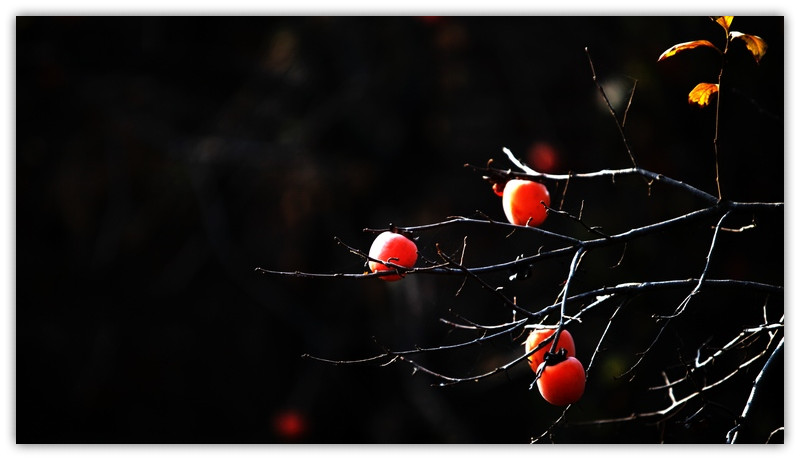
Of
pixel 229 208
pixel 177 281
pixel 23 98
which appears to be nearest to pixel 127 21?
pixel 23 98

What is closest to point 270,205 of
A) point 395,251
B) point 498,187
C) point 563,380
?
point 498,187

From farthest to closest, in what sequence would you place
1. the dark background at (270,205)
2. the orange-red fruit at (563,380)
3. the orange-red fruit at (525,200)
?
the dark background at (270,205) → the orange-red fruit at (525,200) → the orange-red fruit at (563,380)

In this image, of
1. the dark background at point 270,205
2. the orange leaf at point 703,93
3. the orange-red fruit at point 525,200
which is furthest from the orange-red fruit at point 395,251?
the dark background at point 270,205

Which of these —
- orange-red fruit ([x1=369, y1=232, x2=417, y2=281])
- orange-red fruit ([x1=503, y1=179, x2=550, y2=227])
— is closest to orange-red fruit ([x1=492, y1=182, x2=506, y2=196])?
orange-red fruit ([x1=503, y1=179, x2=550, y2=227])

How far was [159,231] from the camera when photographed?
3377 mm

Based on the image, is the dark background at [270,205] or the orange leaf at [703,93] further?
the dark background at [270,205]

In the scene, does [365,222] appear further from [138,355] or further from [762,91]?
[762,91]

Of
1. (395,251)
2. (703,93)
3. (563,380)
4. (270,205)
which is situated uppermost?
(703,93)

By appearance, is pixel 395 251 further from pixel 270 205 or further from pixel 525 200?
pixel 270 205

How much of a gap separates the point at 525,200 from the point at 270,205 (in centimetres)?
234

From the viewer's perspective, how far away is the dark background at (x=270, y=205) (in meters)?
3.09

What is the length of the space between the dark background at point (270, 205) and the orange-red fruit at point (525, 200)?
5.55 ft

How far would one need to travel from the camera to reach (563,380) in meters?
0.93

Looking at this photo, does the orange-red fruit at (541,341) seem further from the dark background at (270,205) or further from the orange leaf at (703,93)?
the dark background at (270,205)
